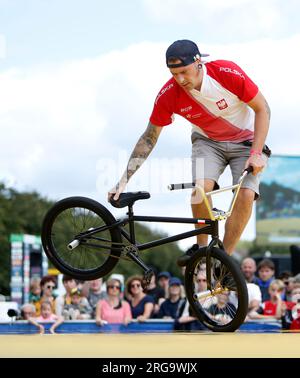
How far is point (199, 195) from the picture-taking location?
7.91 meters

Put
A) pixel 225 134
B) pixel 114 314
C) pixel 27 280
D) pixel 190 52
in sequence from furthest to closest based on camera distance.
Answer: pixel 27 280 < pixel 114 314 < pixel 225 134 < pixel 190 52

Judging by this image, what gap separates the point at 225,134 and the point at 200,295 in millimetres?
1624

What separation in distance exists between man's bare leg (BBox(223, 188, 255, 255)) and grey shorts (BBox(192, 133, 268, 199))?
0.38 ft

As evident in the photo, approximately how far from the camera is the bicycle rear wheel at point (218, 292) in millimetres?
7250

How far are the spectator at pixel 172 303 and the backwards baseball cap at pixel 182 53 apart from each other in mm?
5557

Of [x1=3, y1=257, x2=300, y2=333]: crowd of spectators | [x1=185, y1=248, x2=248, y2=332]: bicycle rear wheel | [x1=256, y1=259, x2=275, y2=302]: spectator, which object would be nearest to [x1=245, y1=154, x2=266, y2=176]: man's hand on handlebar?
[x1=185, y1=248, x2=248, y2=332]: bicycle rear wheel

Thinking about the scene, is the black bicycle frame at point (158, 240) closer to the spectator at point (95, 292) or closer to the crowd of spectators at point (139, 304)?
the crowd of spectators at point (139, 304)

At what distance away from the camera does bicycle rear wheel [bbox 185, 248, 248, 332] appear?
7.25 meters

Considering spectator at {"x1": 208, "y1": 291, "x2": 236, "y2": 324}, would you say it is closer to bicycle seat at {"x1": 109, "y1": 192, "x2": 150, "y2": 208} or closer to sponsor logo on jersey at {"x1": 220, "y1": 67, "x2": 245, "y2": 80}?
bicycle seat at {"x1": 109, "y1": 192, "x2": 150, "y2": 208}

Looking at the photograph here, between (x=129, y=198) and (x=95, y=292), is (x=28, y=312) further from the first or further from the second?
(x=129, y=198)

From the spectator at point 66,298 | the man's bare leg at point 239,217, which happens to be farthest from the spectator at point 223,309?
the spectator at point 66,298

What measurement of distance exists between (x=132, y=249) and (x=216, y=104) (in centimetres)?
162
